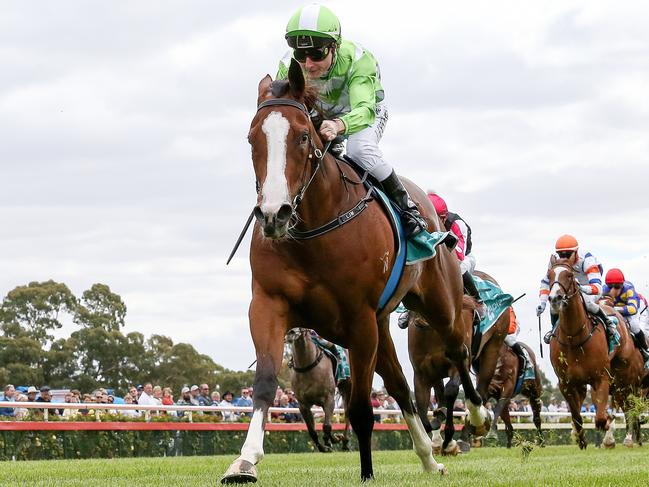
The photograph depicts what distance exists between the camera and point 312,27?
22.6 feet

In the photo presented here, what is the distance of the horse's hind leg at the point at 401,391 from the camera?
26.2ft

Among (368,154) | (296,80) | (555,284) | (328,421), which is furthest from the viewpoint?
(328,421)

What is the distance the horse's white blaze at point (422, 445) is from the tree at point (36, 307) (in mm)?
39562

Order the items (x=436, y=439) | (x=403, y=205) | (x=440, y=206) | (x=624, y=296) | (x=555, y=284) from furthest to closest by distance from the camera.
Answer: (x=624, y=296)
(x=555, y=284)
(x=436, y=439)
(x=440, y=206)
(x=403, y=205)

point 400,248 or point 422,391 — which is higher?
point 400,248

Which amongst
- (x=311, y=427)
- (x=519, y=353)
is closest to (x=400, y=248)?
(x=311, y=427)

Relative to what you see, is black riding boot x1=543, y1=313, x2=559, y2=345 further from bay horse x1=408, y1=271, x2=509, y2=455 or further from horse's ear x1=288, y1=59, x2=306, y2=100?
horse's ear x1=288, y1=59, x2=306, y2=100

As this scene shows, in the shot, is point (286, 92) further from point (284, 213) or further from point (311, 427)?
point (311, 427)

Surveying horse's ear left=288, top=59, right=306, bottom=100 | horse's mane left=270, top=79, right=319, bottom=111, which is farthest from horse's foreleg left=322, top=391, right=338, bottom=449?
horse's ear left=288, top=59, right=306, bottom=100

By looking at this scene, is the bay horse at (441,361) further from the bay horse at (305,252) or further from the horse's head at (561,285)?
the bay horse at (305,252)

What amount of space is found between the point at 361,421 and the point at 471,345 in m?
6.56

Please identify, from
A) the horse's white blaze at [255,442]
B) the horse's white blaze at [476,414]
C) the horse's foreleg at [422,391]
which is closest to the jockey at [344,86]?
the horse's white blaze at [255,442]

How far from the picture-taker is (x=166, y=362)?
50594 millimetres

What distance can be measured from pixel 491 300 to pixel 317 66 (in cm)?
745
